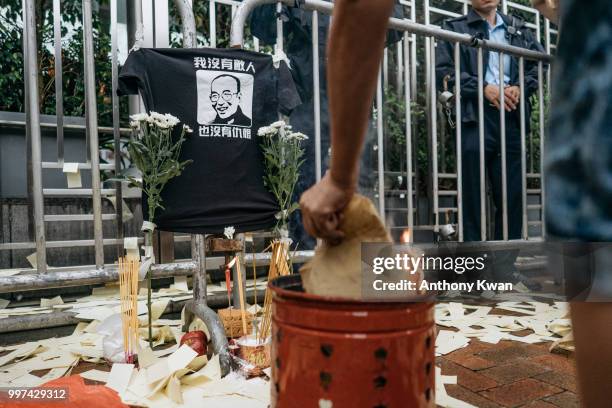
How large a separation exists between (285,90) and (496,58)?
1847 millimetres

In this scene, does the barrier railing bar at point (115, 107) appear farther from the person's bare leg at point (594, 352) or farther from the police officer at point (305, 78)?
the person's bare leg at point (594, 352)

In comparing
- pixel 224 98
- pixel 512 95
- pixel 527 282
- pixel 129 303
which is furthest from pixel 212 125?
pixel 527 282

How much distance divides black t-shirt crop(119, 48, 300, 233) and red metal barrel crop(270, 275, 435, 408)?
1454 millimetres

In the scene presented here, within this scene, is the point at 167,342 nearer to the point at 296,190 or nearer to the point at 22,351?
the point at 22,351

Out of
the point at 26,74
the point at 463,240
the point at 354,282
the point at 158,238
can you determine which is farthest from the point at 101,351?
the point at 463,240

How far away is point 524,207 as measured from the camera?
11.4 feet

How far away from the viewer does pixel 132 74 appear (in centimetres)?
222

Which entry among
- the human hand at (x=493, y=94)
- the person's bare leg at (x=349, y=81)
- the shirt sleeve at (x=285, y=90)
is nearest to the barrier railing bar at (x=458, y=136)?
the human hand at (x=493, y=94)

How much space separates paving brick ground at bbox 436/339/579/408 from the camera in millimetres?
1688

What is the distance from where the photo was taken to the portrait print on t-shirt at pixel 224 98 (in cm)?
234

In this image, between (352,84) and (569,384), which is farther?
(569,384)

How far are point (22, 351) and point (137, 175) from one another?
97 centimetres

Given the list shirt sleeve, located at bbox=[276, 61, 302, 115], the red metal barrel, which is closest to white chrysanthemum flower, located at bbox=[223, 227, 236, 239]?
shirt sleeve, located at bbox=[276, 61, 302, 115]

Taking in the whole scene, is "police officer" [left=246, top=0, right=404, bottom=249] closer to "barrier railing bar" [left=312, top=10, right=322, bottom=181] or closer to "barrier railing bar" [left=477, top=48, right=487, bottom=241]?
"barrier railing bar" [left=312, top=10, right=322, bottom=181]
